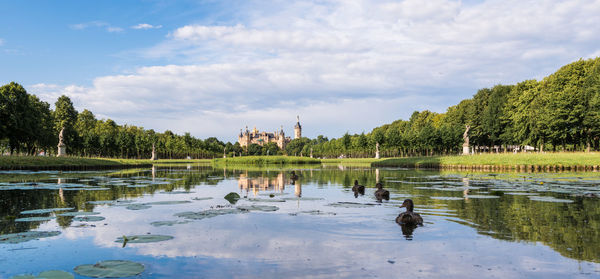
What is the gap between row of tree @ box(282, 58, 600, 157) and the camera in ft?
193

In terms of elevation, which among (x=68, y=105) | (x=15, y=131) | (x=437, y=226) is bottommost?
(x=437, y=226)

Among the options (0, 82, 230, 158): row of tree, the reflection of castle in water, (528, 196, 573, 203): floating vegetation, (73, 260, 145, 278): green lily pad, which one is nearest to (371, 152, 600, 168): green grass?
the reflection of castle in water

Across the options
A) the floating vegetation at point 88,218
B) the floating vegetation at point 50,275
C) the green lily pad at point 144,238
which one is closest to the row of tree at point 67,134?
the floating vegetation at point 88,218

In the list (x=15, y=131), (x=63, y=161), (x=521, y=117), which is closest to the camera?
(x=63, y=161)

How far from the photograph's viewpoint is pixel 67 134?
81375 mm

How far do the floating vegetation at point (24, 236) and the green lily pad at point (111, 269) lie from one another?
9.07ft

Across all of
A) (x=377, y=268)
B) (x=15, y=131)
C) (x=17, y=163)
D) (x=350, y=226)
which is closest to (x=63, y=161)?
(x=17, y=163)

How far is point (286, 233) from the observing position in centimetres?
900

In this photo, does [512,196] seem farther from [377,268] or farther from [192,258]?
[192,258]

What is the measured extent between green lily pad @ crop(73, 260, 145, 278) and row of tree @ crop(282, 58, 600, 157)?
6487 centimetres

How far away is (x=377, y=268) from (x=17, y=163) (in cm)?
4450

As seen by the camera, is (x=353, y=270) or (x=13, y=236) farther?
(x=13, y=236)

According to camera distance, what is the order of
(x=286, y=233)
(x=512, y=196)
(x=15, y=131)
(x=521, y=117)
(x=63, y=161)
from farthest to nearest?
(x=521, y=117) < (x=15, y=131) < (x=63, y=161) < (x=512, y=196) < (x=286, y=233)

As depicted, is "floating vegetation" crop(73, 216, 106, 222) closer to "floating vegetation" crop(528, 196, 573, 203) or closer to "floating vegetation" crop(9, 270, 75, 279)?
"floating vegetation" crop(9, 270, 75, 279)
